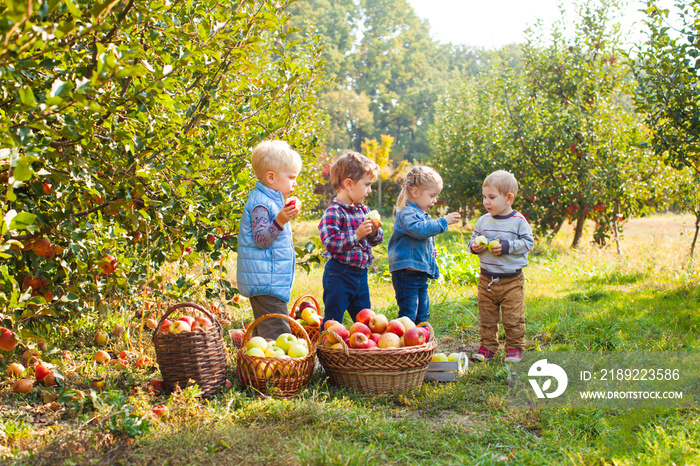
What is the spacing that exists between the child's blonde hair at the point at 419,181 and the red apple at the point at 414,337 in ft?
3.42

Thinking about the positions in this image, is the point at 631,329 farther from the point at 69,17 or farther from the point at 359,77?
the point at 359,77

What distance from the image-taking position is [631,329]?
408 centimetres

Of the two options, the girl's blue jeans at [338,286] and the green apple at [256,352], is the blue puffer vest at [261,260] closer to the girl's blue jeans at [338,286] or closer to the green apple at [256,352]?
the green apple at [256,352]

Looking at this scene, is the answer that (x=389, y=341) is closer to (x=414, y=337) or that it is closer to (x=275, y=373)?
(x=414, y=337)

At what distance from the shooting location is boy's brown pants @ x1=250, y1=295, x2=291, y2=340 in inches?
131

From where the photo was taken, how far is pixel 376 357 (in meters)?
3.01

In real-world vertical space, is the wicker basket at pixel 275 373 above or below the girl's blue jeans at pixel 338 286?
below

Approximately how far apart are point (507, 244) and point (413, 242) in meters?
0.66

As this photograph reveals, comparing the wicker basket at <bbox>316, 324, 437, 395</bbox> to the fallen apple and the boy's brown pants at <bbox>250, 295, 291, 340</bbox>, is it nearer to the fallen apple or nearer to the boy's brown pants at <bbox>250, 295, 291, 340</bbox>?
the boy's brown pants at <bbox>250, 295, 291, 340</bbox>

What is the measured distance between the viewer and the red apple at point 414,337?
3158 millimetres

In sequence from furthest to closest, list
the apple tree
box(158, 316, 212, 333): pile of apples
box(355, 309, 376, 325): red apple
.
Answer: box(355, 309, 376, 325): red apple → box(158, 316, 212, 333): pile of apples → the apple tree

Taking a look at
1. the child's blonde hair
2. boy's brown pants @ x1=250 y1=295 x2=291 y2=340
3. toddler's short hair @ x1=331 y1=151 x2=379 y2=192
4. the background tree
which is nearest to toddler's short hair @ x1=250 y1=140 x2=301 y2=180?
toddler's short hair @ x1=331 y1=151 x2=379 y2=192

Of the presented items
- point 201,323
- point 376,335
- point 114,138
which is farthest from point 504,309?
point 114,138

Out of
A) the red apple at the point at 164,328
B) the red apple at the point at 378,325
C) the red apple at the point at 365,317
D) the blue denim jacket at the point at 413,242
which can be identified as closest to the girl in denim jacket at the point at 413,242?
the blue denim jacket at the point at 413,242
